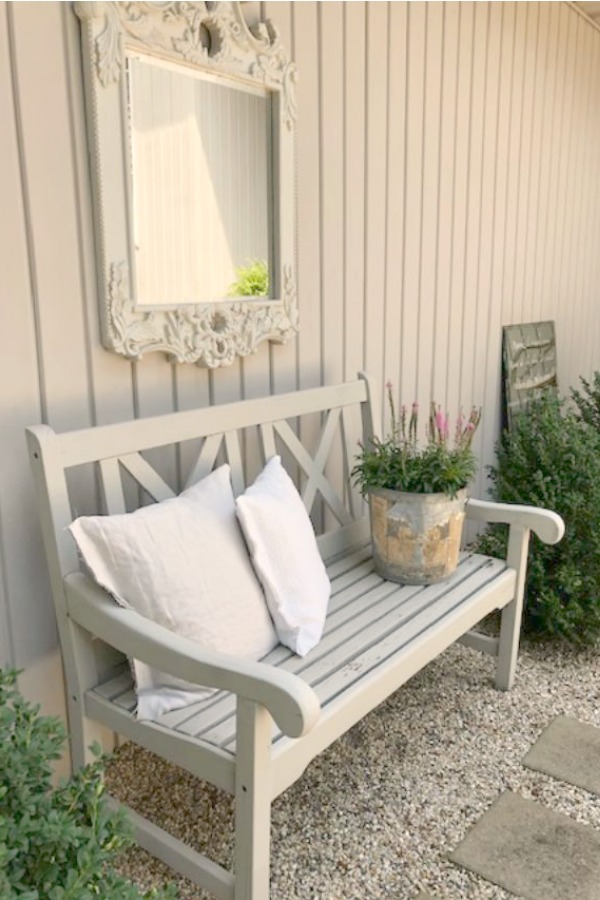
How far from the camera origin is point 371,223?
101 inches

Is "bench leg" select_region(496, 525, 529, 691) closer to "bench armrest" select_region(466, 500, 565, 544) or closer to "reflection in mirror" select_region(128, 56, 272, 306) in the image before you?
"bench armrest" select_region(466, 500, 565, 544)

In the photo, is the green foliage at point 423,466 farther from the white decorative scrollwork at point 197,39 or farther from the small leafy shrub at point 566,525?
the white decorative scrollwork at point 197,39

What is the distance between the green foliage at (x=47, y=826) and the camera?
93 centimetres

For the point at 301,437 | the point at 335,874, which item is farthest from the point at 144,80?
the point at 335,874

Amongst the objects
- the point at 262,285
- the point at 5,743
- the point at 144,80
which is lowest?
the point at 5,743

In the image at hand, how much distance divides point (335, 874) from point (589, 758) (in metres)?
0.86

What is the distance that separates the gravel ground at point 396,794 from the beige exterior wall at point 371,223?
0.44 metres

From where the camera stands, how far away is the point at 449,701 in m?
2.30

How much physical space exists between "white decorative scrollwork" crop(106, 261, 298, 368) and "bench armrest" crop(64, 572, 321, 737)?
601 mm

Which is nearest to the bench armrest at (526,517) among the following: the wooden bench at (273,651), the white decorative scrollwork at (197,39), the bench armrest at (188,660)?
the wooden bench at (273,651)

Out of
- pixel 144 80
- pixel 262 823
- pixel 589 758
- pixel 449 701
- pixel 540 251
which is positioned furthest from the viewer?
pixel 540 251

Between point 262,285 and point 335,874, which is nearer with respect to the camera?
point 335,874

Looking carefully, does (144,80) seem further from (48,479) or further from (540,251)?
(540,251)

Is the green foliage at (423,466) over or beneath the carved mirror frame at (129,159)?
beneath
